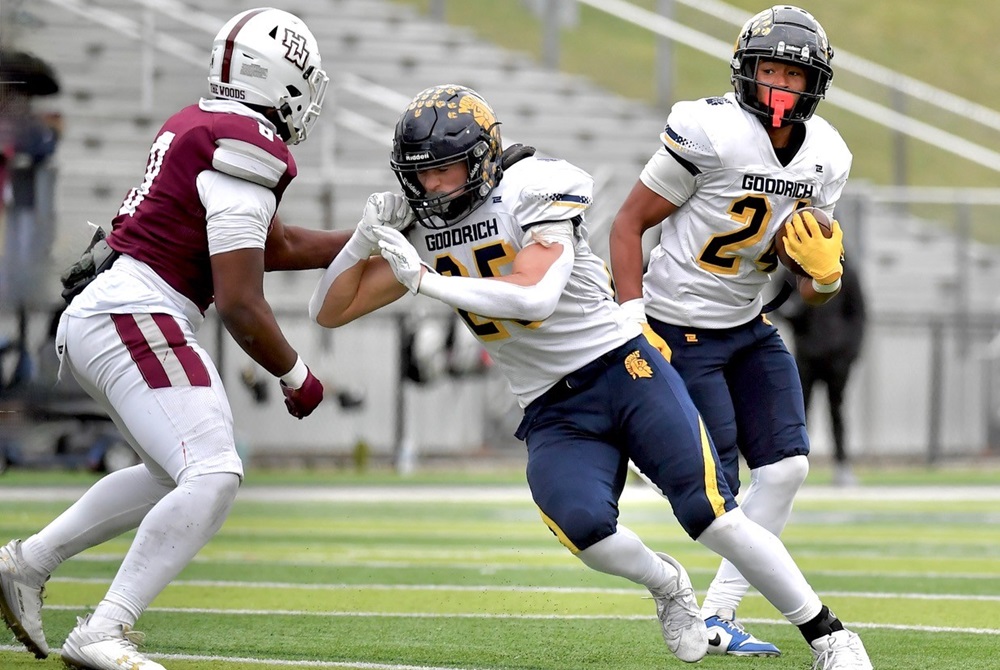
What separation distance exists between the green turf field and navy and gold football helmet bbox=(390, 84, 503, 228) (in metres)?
1.25

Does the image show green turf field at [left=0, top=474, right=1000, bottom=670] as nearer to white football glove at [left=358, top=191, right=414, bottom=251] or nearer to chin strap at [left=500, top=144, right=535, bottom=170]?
white football glove at [left=358, top=191, right=414, bottom=251]

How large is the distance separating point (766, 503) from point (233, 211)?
1.86m

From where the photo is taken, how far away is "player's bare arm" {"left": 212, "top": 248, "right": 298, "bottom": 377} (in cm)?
397

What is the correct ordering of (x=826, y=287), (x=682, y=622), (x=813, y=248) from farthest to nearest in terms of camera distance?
1. (x=826, y=287)
2. (x=813, y=248)
3. (x=682, y=622)

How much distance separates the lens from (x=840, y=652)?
400 centimetres

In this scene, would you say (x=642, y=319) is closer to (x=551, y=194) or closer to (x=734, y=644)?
(x=551, y=194)

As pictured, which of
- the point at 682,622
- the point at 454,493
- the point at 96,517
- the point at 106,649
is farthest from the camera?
the point at 454,493

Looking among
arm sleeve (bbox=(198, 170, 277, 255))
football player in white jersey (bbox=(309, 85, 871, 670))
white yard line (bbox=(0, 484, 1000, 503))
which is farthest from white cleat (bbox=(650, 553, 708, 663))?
white yard line (bbox=(0, 484, 1000, 503))

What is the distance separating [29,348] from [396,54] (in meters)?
7.27

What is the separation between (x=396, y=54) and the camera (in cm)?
1675

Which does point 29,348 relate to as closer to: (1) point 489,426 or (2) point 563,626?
(1) point 489,426

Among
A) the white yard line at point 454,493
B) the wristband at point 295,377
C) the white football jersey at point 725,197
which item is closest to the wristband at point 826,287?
the white football jersey at point 725,197

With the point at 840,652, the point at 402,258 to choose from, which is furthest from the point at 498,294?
the point at 840,652

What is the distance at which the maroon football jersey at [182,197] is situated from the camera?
4.07 meters
